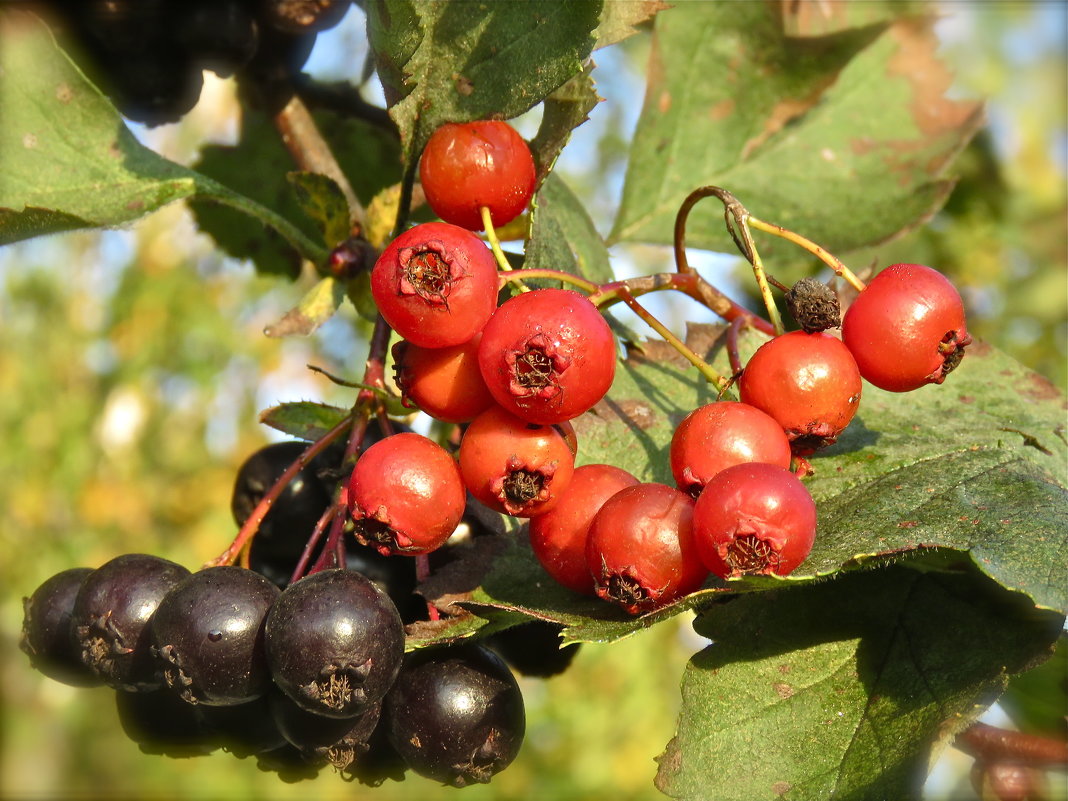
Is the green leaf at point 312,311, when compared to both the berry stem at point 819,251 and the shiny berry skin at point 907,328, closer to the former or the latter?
the berry stem at point 819,251

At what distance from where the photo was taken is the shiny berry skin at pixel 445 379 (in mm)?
1134

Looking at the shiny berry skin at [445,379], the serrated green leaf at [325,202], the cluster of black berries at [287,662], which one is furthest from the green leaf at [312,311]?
the shiny berry skin at [445,379]

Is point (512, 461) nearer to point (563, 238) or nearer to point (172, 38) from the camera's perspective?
point (563, 238)

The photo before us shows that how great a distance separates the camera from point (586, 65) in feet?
4.22

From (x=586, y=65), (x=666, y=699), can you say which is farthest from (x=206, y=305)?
(x=586, y=65)

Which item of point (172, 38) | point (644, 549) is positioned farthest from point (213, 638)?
point (172, 38)

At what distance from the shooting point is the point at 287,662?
105 cm

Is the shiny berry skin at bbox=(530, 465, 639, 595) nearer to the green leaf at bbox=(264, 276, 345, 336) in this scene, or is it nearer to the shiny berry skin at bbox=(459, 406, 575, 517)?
the shiny berry skin at bbox=(459, 406, 575, 517)

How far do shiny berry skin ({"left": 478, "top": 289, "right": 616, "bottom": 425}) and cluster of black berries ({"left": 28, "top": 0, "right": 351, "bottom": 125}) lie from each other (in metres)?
0.96

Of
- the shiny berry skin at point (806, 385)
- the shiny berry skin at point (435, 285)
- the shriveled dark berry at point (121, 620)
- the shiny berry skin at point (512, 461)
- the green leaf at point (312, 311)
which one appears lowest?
the shriveled dark berry at point (121, 620)

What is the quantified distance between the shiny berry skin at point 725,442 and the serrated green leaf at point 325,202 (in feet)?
2.33

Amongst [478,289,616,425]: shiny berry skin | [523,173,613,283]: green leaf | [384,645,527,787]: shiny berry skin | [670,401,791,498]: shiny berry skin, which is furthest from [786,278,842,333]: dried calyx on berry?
[384,645,527,787]: shiny berry skin

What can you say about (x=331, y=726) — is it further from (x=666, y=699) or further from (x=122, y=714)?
(x=666, y=699)

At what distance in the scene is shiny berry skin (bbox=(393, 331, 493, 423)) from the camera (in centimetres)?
113
